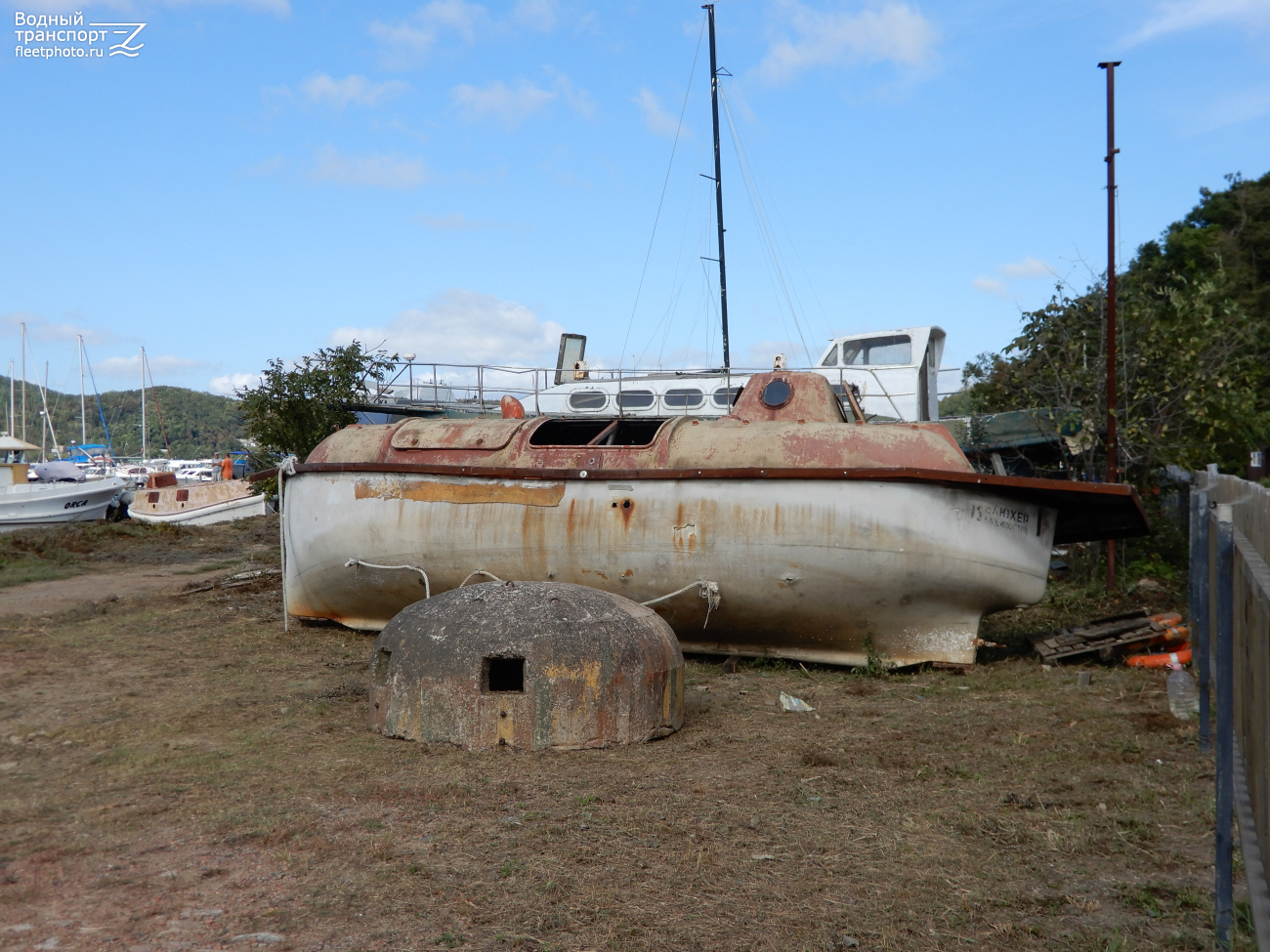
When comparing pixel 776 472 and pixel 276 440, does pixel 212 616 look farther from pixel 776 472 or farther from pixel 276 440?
pixel 776 472

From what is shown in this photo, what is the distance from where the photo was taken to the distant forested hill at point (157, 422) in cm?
11731

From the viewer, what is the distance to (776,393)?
9.85 meters

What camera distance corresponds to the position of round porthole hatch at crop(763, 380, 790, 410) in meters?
9.77

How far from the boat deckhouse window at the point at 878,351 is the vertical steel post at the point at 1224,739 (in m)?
11.9

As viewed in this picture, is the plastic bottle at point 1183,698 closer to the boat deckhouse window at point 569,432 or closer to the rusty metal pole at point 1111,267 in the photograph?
the rusty metal pole at point 1111,267

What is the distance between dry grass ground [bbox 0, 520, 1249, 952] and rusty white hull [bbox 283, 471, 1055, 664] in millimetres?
1195

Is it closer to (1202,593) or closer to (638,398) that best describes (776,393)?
(1202,593)

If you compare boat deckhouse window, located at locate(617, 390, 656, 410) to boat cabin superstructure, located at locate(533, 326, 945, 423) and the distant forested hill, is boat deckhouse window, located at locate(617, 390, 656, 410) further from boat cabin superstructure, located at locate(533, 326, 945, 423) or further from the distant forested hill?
the distant forested hill

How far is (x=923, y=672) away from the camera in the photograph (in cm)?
863

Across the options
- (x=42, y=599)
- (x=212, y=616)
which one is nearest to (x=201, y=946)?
(x=212, y=616)

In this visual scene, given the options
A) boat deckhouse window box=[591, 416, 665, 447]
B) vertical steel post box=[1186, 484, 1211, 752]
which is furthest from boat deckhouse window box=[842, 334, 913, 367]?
vertical steel post box=[1186, 484, 1211, 752]

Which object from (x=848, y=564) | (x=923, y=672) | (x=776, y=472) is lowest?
(x=923, y=672)

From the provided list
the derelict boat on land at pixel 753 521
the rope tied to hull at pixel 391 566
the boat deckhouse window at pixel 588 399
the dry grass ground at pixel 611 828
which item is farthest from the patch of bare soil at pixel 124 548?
the dry grass ground at pixel 611 828

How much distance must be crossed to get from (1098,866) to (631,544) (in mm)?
5070
